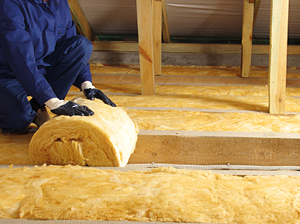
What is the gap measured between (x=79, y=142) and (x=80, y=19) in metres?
3.84

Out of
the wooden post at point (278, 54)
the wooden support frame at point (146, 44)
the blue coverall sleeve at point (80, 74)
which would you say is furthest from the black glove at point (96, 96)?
the wooden post at point (278, 54)

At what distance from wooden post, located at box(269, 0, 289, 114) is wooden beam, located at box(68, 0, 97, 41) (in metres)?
3.34

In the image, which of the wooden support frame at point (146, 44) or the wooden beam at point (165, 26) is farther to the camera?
the wooden beam at point (165, 26)

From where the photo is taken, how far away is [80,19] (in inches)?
185

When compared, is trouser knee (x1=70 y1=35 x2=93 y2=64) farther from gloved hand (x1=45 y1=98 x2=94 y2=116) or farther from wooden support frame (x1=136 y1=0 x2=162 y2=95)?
wooden support frame (x1=136 y1=0 x2=162 y2=95)

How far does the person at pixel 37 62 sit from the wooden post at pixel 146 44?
883mm

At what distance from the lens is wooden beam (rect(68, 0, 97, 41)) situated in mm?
4430

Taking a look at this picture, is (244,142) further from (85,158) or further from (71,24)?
(71,24)

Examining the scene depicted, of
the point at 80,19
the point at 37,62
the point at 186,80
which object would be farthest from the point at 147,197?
the point at 80,19

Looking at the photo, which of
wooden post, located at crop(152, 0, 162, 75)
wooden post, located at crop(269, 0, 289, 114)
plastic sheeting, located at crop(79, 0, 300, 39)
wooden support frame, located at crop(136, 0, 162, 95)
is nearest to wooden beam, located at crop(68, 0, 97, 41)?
plastic sheeting, located at crop(79, 0, 300, 39)

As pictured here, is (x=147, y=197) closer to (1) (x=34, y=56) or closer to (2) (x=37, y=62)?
(1) (x=34, y=56)

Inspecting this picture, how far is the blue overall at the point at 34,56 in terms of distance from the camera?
1462 mm

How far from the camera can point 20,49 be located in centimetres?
145

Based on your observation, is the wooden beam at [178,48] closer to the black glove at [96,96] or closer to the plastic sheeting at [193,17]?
the plastic sheeting at [193,17]
